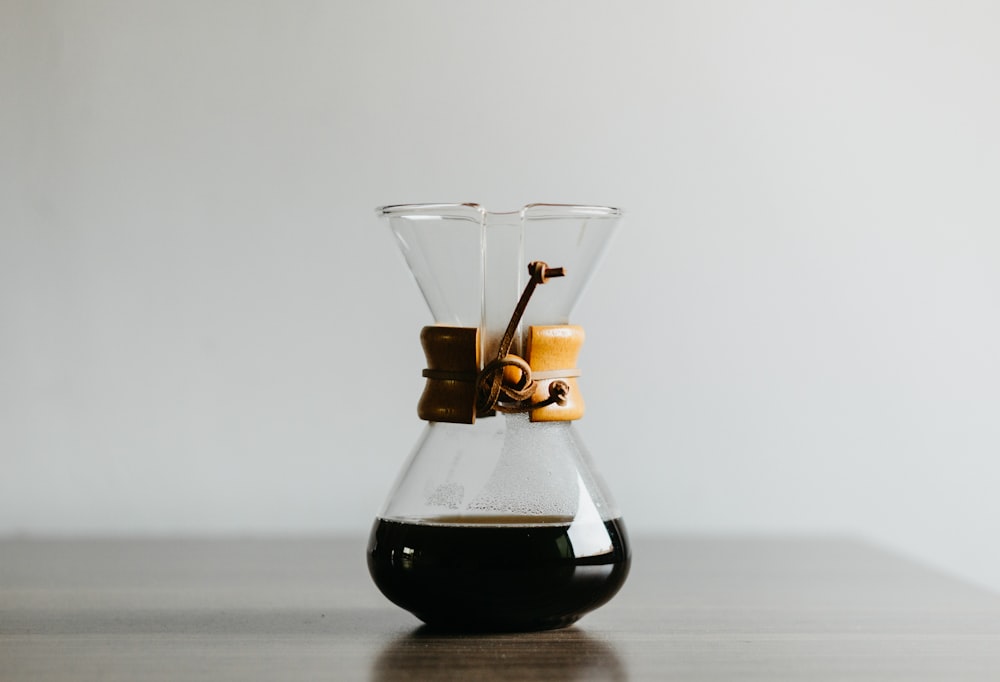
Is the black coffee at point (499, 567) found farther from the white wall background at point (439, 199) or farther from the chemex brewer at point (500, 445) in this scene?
the white wall background at point (439, 199)

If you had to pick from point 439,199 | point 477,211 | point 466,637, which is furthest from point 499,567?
point 439,199

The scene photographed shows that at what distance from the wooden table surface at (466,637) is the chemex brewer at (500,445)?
0.12ft

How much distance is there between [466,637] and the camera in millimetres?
700

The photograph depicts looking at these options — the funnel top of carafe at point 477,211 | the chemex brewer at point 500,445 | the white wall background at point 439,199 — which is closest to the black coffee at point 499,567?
the chemex brewer at point 500,445

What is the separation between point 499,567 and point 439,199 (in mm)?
663

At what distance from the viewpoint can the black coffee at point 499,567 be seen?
659 millimetres

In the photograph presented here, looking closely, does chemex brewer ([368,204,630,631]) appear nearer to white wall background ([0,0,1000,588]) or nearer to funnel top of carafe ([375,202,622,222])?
funnel top of carafe ([375,202,622,222])

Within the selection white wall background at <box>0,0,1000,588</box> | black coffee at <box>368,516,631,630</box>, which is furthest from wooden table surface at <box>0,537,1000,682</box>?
white wall background at <box>0,0,1000,588</box>

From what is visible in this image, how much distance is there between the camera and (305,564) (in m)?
1.04

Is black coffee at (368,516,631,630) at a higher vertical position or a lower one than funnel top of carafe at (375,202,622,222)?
lower

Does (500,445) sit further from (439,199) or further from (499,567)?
(439,199)

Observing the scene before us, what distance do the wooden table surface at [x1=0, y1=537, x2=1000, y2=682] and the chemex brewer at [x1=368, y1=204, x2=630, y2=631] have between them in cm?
4

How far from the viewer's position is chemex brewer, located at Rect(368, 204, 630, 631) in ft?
2.19

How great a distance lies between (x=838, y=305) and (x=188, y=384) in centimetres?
73
